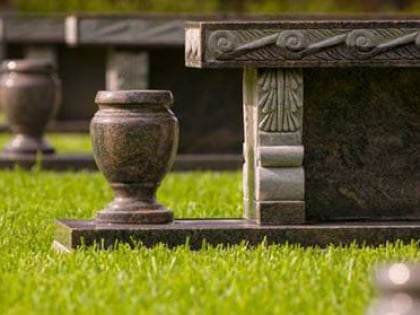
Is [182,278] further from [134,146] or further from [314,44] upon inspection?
[314,44]

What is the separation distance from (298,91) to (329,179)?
0.68 m

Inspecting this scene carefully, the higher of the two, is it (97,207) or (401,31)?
(401,31)

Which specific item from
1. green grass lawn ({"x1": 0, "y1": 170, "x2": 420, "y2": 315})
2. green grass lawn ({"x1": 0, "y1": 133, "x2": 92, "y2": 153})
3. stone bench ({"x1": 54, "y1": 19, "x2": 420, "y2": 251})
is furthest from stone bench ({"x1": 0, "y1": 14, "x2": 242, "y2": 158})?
stone bench ({"x1": 54, "y1": 19, "x2": 420, "y2": 251})

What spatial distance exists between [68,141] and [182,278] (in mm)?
14975

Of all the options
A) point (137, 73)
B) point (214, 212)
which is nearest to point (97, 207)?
point (214, 212)

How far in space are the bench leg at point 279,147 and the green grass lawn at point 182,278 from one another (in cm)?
40

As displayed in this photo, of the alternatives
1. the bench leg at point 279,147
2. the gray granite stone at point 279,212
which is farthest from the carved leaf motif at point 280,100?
the gray granite stone at point 279,212

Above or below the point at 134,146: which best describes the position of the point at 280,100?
above

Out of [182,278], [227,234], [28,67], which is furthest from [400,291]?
[28,67]

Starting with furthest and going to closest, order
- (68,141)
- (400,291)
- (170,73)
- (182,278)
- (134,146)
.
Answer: (68,141) < (170,73) < (134,146) < (182,278) < (400,291)

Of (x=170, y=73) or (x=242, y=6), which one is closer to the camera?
(x=170, y=73)

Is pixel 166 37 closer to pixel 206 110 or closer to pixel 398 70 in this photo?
pixel 206 110

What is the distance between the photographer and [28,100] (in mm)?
17672

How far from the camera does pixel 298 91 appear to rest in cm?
1084
